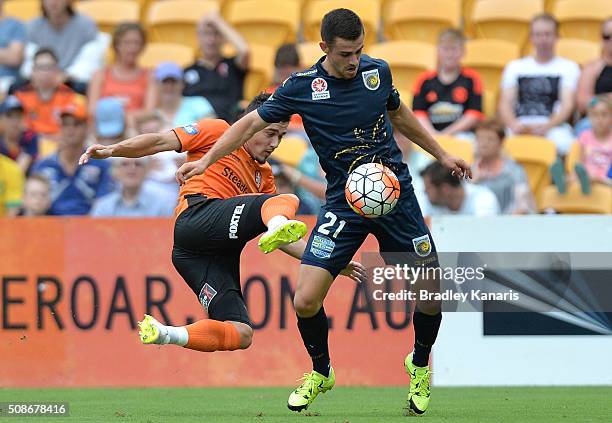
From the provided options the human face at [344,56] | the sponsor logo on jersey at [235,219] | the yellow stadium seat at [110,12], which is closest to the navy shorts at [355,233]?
the sponsor logo on jersey at [235,219]

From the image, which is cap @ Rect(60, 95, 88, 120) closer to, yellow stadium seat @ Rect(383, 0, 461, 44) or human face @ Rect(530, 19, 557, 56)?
yellow stadium seat @ Rect(383, 0, 461, 44)

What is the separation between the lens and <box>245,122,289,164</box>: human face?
8.15m

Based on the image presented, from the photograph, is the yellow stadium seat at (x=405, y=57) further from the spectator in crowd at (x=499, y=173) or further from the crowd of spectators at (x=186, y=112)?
the spectator in crowd at (x=499, y=173)

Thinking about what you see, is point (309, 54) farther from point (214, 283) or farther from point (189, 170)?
point (189, 170)

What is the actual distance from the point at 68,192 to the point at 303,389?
17.1 ft

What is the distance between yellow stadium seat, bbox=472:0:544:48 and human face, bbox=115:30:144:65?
3.95 meters

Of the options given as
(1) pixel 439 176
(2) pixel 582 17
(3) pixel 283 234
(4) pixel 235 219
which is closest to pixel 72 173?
(1) pixel 439 176

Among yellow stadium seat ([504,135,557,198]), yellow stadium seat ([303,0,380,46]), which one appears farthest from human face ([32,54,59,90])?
yellow stadium seat ([504,135,557,198])

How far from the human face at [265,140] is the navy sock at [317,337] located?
1.08m

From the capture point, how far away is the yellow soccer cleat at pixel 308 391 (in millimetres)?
7973

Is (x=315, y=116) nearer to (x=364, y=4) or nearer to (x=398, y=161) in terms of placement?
(x=398, y=161)

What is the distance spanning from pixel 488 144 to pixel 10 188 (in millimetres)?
4716

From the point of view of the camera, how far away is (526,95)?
13.4m

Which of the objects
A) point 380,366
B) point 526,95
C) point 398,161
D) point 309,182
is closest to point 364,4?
point 526,95
